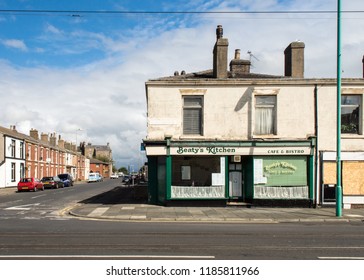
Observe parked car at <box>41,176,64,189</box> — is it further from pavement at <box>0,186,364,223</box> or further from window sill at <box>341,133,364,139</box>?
window sill at <box>341,133,364,139</box>

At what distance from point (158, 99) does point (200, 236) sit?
450 inches

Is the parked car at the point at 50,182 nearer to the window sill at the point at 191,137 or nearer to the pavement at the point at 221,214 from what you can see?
the pavement at the point at 221,214

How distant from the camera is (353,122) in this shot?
2186cm

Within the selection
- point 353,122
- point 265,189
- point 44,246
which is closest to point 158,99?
point 265,189


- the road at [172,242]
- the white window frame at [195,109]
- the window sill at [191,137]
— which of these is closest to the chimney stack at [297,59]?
the white window frame at [195,109]

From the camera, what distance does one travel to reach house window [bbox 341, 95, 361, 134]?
2173 cm

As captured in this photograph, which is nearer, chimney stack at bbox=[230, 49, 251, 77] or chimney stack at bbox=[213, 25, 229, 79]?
chimney stack at bbox=[213, 25, 229, 79]

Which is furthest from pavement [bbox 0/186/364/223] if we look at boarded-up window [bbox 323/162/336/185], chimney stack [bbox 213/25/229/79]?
chimney stack [bbox 213/25/229/79]

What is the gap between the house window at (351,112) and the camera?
21.7 meters

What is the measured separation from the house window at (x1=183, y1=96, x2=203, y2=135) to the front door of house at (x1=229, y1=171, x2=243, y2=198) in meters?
3.26

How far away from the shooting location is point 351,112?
2180cm

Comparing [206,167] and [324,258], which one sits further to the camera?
[206,167]
